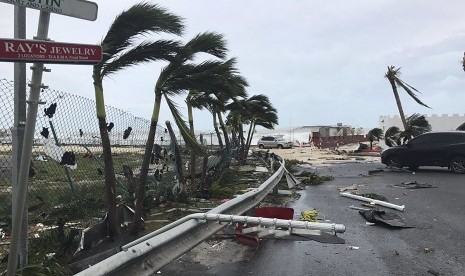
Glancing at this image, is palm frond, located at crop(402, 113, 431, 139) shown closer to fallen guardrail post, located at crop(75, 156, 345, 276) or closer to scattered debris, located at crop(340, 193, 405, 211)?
scattered debris, located at crop(340, 193, 405, 211)

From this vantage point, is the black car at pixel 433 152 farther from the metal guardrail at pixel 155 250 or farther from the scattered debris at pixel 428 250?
the metal guardrail at pixel 155 250

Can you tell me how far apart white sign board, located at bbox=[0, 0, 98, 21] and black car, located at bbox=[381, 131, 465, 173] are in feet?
59.9

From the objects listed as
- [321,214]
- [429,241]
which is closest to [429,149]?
[321,214]

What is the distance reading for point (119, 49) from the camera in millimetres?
7109

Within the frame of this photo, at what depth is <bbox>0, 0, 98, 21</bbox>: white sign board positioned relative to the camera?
133 inches

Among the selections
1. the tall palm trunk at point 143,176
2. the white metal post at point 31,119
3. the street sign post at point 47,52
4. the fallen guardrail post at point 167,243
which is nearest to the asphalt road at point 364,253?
the fallen guardrail post at point 167,243

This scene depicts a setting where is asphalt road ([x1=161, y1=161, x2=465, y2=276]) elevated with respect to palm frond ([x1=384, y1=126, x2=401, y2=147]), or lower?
lower

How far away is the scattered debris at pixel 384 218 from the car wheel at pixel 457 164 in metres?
11.1

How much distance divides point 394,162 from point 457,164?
2861mm

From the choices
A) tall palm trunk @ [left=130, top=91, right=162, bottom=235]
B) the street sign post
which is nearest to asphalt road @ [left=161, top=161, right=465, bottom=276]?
tall palm trunk @ [left=130, top=91, right=162, bottom=235]

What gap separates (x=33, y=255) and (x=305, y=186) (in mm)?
10916

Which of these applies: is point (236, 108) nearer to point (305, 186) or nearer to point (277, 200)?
point (305, 186)

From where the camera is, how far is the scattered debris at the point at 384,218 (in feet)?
26.6

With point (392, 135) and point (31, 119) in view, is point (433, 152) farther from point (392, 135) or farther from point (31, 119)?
point (31, 119)
